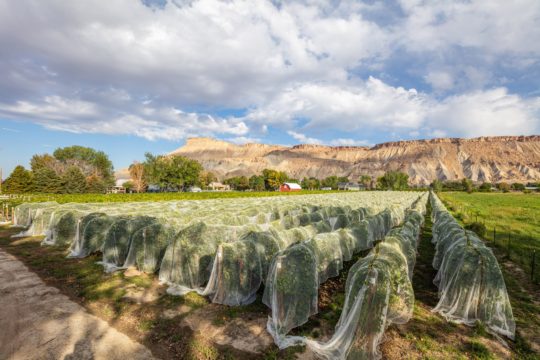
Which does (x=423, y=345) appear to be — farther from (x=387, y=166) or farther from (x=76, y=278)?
(x=387, y=166)

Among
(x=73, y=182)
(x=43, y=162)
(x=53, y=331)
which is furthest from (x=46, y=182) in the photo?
(x=53, y=331)

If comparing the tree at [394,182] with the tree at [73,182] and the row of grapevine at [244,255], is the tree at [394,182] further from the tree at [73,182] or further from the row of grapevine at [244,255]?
the row of grapevine at [244,255]

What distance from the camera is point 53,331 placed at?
6301 mm

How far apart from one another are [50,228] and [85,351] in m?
12.7

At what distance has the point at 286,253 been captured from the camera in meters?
7.06

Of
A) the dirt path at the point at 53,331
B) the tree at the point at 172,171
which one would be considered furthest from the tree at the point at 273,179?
the dirt path at the point at 53,331

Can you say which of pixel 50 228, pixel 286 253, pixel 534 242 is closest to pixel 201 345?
pixel 286 253

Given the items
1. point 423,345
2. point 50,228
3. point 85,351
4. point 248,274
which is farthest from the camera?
point 50,228

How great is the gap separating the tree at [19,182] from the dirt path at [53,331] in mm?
69699

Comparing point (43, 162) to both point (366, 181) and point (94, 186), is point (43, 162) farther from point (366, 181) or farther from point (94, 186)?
point (366, 181)

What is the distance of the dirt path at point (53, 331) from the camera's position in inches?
220

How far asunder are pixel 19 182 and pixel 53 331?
74255 millimetres

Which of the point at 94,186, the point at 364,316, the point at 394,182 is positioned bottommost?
the point at 364,316

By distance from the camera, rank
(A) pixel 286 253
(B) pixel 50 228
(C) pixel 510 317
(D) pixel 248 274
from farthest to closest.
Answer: (B) pixel 50 228
(D) pixel 248 274
(A) pixel 286 253
(C) pixel 510 317
